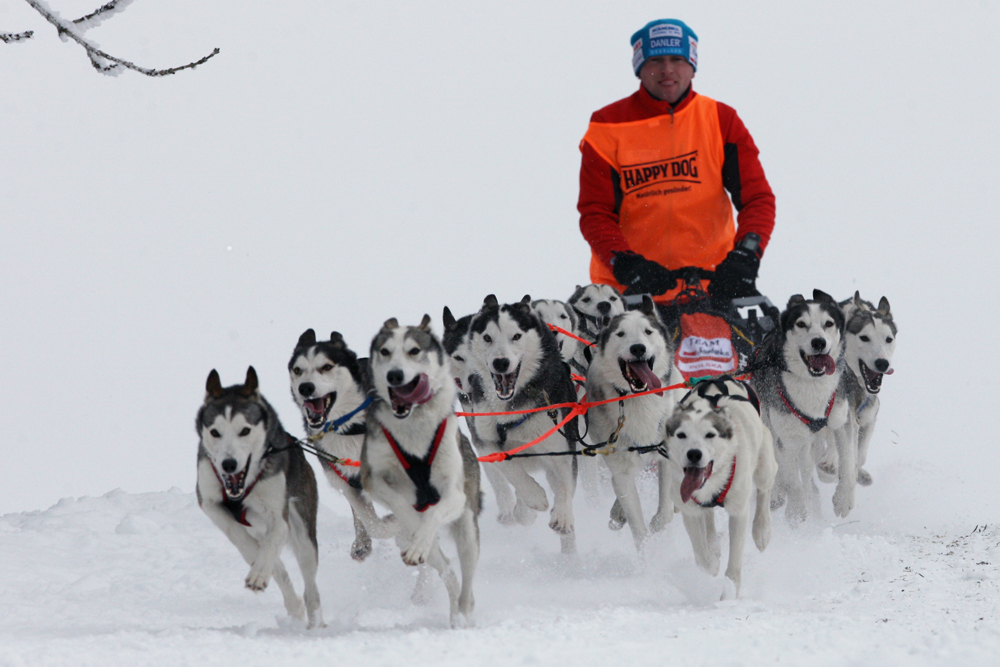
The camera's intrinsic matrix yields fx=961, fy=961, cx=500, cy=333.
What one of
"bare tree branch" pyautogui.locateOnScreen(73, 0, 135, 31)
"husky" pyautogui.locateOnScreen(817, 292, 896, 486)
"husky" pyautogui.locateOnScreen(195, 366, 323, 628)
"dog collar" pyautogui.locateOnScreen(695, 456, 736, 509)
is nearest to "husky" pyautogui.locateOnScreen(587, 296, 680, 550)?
"dog collar" pyautogui.locateOnScreen(695, 456, 736, 509)

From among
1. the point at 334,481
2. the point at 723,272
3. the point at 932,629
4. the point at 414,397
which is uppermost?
the point at 723,272

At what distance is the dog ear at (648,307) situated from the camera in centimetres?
438

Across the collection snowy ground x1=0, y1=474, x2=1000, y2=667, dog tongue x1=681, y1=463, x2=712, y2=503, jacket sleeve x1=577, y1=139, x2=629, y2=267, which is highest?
jacket sleeve x1=577, y1=139, x2=629, y2=267

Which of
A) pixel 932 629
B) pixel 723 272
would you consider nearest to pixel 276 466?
pixel 932 629

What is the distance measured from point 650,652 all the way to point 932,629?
846mm

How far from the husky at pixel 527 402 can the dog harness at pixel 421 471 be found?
1.05m

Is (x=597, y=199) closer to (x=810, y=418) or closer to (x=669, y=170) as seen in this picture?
(x=669, y=170)

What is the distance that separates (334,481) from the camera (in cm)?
408

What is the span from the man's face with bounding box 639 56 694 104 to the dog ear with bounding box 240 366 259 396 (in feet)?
9.88

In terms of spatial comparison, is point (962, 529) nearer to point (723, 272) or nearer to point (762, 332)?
point (762, 332)

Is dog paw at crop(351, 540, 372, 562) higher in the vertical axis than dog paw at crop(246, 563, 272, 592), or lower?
lower

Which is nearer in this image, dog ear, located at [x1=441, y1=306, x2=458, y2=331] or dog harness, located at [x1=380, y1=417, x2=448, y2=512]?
dog harness, located at [x1=380, y1=417, x2=448, y2=512]

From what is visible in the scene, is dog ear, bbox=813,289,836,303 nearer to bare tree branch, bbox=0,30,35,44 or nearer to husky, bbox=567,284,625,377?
husky, bbox=567,284,625,377

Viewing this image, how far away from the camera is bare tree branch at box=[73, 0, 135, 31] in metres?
3.03
